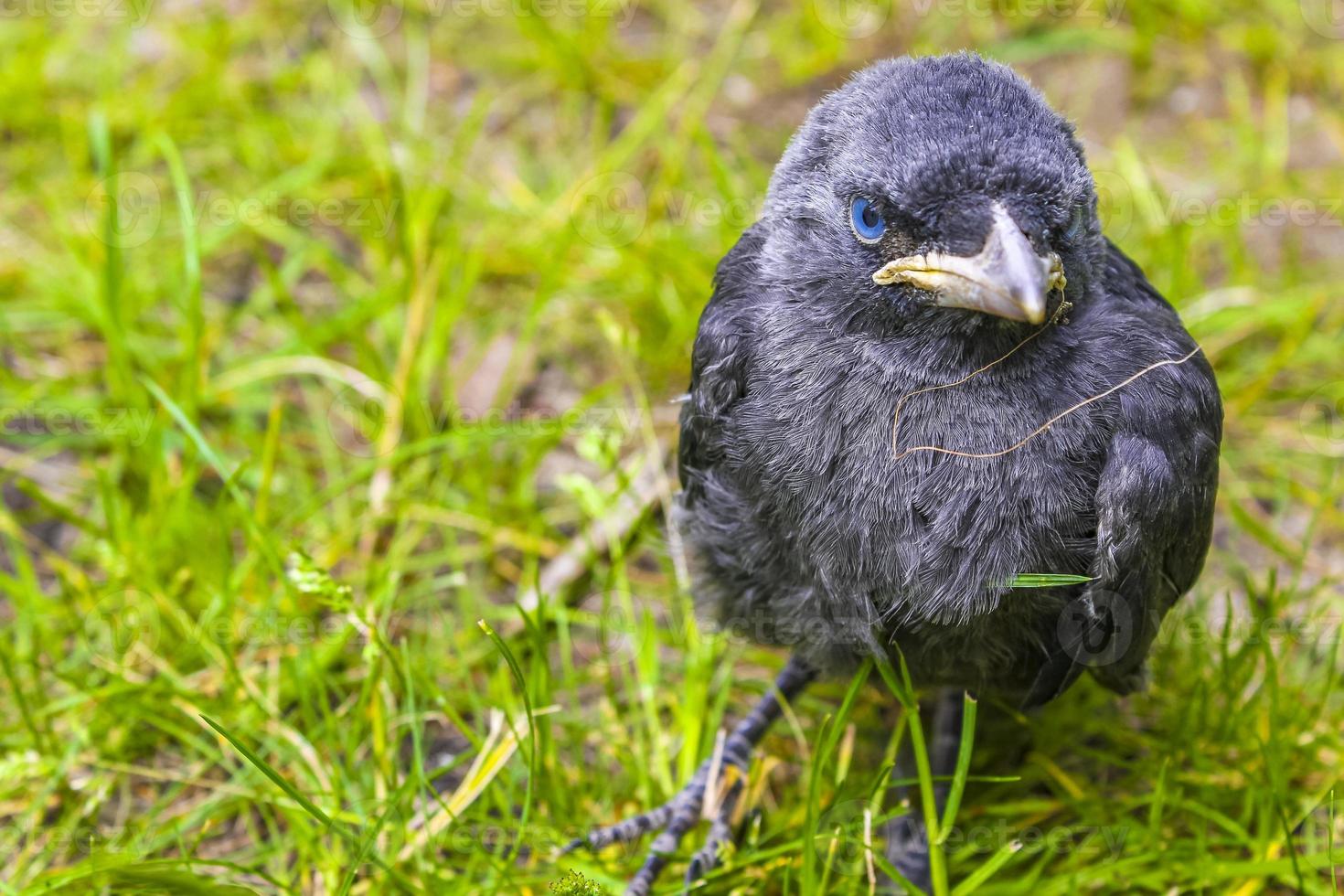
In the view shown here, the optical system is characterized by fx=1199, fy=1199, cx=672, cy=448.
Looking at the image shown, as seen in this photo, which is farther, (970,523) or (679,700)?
(679,700)

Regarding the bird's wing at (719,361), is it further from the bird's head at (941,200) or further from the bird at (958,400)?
the bird's head at (941,200)

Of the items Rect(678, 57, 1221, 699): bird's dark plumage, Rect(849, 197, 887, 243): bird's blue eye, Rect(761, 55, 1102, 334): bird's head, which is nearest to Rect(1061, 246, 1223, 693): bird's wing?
Rect(678, 57, 1221, 699): bird's dark plumage

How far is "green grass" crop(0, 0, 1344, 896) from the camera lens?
2.87 meters

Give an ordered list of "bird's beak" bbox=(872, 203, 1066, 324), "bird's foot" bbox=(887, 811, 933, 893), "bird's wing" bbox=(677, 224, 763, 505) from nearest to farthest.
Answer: "bird's beak" bbox=(872, 203, 1066, 324) → "bird's wing" bbox=(677, 224, 763, 505) → "bird's foot" bbox=(887, 811, 933, 893)

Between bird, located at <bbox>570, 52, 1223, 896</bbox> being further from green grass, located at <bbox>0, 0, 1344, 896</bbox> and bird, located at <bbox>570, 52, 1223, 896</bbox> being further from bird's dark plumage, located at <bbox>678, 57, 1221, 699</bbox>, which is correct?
green grass, located at <bbox>0, 0, 1344, 896</bbox>

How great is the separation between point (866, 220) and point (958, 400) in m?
0.40

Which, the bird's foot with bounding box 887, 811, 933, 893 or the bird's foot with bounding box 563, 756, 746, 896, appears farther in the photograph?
the bird's foot with bounding box 887, 811, 933, 893

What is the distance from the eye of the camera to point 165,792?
305 cm

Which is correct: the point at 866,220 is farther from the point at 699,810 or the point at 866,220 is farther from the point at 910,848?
the point at 910,848

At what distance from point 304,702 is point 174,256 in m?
2.11

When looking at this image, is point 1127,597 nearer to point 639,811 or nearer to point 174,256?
point 639,811

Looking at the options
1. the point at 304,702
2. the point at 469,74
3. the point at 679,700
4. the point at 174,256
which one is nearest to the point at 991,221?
the point at 679,700

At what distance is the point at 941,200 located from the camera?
7.26ft

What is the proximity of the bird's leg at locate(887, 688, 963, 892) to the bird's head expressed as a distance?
1148 mm
